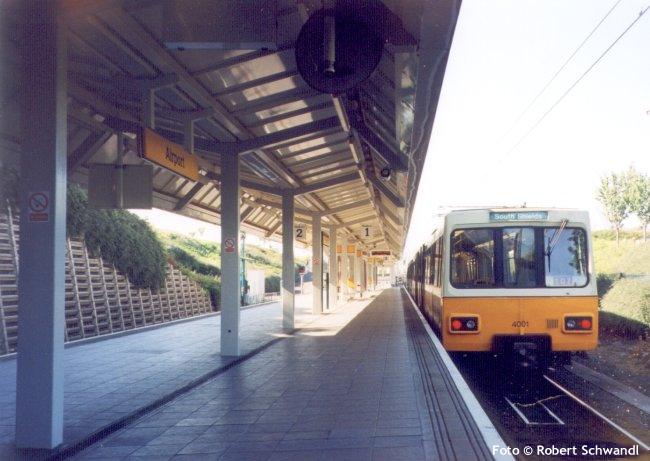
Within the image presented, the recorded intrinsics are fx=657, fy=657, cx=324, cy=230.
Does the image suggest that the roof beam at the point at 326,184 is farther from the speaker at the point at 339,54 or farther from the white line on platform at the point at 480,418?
the speaker at the point at 339,54

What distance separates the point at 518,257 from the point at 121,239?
11.4m

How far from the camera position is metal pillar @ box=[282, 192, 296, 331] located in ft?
59.1

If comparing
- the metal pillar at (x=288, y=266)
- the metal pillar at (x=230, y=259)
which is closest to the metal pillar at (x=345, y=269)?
the metal pillar at (x=288, y=266)

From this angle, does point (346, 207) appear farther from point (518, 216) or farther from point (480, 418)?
point (480, 418)

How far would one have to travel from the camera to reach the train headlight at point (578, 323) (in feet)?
31.5

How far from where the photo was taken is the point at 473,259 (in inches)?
406

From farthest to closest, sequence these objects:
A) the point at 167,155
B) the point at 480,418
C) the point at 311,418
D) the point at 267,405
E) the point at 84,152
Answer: the point at 84,152, the point at 167,155, the point at 267,405, the point at 311,418, the point at 480,418

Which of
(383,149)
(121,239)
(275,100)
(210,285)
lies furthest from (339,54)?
(210,285)

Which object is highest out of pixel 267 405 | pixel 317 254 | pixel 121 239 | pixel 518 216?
pixel 121 239

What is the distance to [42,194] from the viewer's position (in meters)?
6.05

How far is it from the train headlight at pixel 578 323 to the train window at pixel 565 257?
0.47m

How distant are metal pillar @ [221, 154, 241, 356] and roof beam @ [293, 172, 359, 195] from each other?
18.7 ft

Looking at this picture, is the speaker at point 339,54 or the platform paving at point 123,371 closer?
the speaker at point 339,54

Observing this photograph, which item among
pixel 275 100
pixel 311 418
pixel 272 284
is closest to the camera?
pixel 311 418
